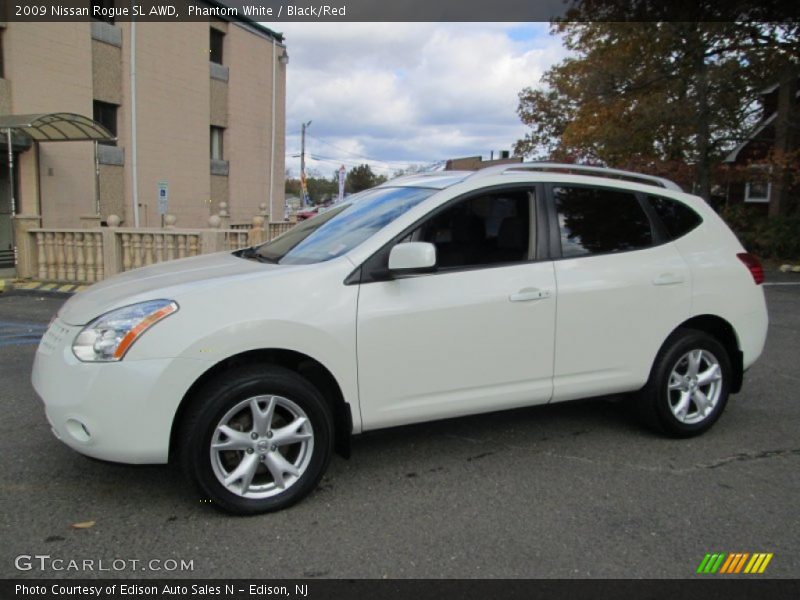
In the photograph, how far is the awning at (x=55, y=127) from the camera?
13.1 m

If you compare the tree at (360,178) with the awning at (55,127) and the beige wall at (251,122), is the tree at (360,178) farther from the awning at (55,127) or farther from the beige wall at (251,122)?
the awning at (55,127)

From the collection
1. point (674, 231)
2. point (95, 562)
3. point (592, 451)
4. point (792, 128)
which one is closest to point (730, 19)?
point (792, 128)

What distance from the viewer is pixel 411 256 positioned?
11.0 ft

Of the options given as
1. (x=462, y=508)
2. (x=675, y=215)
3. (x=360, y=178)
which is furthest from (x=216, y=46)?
(x=360, y=178)

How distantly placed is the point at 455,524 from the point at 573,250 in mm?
1832

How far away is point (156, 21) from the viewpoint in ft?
63.2

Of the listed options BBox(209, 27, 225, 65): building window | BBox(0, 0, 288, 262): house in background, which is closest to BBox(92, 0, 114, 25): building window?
BBox(0, 0, 288, 262): house in background

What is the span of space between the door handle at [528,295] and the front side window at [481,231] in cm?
22

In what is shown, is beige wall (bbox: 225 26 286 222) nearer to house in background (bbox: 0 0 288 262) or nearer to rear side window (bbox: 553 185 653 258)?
house in background (bbox: 0 0 288 262)

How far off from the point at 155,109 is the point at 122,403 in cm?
1861

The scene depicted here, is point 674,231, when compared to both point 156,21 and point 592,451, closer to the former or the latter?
point 592,451

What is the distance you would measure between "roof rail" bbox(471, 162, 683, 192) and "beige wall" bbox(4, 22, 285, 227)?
577 inches

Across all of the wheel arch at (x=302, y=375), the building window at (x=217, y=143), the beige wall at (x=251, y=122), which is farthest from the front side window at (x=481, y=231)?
the beige wall at (x=251, y=122)
